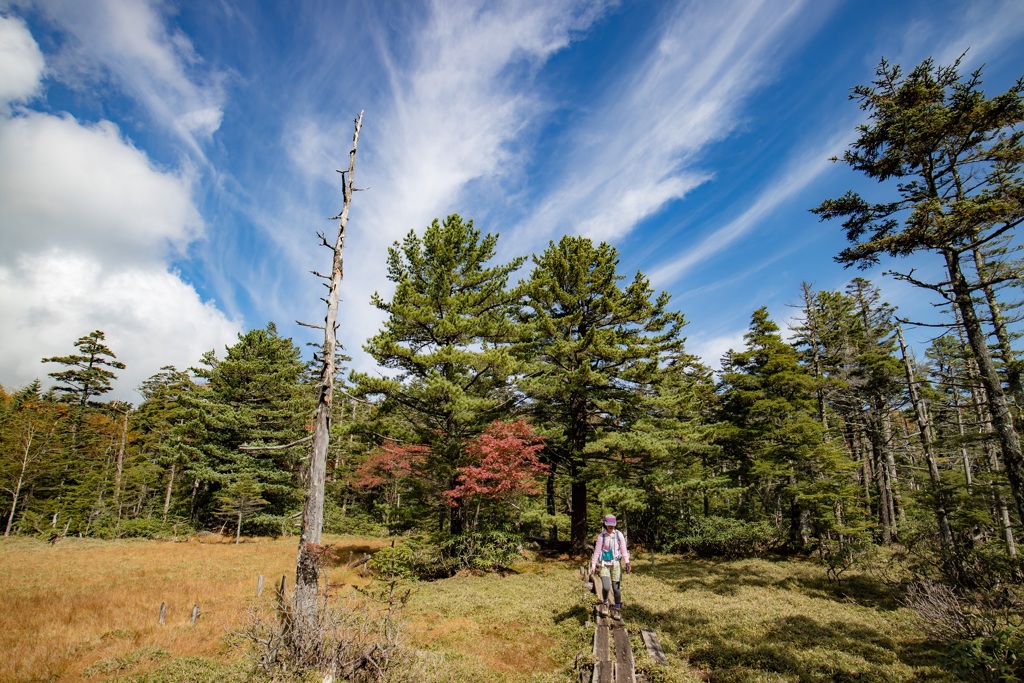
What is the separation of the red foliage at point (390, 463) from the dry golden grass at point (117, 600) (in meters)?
4.80

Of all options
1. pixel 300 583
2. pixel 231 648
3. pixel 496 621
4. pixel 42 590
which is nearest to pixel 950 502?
pixel 496 621

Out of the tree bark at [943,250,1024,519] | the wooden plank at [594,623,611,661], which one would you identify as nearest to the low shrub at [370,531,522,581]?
the wooden plank at [594,623,611,661]

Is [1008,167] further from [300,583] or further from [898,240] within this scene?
[300,583]

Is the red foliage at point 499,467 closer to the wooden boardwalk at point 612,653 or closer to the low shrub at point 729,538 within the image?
the wooden boardwalk at point 612,653

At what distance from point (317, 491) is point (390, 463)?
704 inches

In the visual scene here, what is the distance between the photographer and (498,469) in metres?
16.7

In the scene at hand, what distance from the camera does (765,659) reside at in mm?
8672

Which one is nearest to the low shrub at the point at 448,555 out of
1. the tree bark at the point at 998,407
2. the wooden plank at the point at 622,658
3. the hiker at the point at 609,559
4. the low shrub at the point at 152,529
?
the hiker at the point at 609,559

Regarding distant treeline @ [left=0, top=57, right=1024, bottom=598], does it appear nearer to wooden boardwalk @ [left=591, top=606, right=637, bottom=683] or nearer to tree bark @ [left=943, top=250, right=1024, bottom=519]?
tree bark @ [left=943, top=250, right=1024, bottom=519]

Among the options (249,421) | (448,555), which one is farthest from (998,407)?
(249,421)

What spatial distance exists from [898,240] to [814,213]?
7.17 feet

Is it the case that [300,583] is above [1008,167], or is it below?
below

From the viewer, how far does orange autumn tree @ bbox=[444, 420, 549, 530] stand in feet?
54.4

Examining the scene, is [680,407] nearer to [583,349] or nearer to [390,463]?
[583,349]
